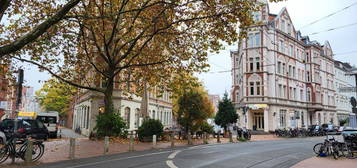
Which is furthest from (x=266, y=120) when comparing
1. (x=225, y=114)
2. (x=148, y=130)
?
(x=148, y=130)

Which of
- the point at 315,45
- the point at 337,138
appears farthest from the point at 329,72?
the point at 337,138

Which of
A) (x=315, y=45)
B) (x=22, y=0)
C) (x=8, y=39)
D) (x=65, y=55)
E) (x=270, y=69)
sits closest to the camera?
(x=22, y=0)

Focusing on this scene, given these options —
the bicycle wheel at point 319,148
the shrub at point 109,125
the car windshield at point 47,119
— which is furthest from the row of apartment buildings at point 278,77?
the car windshield at point 47,119

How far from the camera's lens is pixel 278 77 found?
43.1 m

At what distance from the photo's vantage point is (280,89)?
4400 cm

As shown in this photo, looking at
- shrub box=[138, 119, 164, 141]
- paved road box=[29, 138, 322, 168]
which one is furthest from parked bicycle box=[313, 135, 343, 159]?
Answer: shrub box=[138, 119, 164, 141]

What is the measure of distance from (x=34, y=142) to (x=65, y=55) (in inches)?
371

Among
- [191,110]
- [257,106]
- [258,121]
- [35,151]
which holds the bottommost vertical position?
[258,121]

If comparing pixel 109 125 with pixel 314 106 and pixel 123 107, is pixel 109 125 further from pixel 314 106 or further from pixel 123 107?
pixel 314 106

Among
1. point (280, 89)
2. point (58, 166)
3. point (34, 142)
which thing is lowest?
point (58, 166)

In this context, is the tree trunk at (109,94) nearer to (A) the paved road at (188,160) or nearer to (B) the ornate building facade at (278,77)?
(A) the paved road at (188,160)

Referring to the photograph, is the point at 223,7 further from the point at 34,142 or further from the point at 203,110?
the point at 203,110

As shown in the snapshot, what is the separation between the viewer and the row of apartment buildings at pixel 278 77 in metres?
41.3

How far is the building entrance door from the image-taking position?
41906 millimetres
